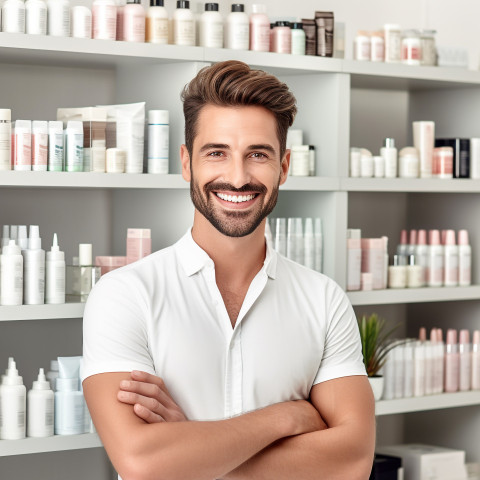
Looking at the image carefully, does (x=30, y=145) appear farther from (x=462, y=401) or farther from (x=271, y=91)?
(x=462, y=401)

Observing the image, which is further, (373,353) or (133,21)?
(373,353)

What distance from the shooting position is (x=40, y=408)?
253 cm

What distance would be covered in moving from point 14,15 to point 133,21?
1.08 ft

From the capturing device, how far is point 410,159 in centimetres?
318

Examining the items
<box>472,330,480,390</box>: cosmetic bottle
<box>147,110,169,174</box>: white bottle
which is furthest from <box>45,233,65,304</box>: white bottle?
<box>472,330,480,390</box>: cosmetic bottle

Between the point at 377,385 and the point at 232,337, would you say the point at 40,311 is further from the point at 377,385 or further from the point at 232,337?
the point at 377,385

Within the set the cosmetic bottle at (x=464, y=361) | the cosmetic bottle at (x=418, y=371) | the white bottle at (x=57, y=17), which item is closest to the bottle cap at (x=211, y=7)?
the white bottle at (x=57, y=17)

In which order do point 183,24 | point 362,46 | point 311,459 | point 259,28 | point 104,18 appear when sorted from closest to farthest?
point 311,459, point 104,18, point 183,24, point 259,28, point 362,46

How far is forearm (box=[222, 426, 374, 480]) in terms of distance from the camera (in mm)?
1964

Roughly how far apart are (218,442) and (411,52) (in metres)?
1.74

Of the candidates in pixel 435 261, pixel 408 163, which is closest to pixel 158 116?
pixel 408 163

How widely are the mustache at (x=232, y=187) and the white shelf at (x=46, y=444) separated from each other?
0.92m

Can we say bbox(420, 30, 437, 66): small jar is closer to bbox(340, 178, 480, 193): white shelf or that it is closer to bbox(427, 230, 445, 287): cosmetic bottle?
bbox(340, 178, 480, 193): white shelf

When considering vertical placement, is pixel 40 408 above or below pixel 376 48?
below
